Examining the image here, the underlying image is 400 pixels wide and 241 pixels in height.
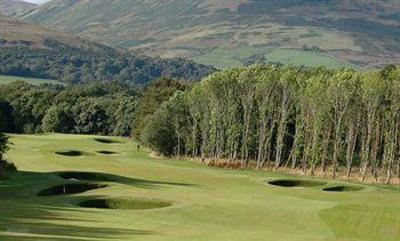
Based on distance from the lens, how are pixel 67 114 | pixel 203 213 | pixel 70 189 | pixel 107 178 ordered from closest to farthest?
1. pixel 203 213
2. pixel 70 189
3. pixel 107 178
4. pixel 67 114

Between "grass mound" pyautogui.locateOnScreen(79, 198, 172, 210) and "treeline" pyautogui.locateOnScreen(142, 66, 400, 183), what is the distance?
1907 inches

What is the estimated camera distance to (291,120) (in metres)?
111

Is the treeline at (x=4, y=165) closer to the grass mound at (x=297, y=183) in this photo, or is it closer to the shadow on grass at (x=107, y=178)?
the shadow on grass at (x=107, y=178)

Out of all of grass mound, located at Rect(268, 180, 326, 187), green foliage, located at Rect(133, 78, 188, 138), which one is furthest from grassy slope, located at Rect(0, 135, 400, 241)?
green foliage, located at Rect(133, 78, 188, 138)

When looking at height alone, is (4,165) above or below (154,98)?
below

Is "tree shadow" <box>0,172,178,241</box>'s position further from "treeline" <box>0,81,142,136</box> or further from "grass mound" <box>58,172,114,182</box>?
"treeline" <box>0,81,142,136</box>

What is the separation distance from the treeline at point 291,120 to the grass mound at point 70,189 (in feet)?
143

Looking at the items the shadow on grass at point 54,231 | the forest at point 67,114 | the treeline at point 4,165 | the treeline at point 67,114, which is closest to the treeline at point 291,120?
the treeline at point 4,165

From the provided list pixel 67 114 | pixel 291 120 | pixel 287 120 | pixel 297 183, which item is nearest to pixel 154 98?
pixel 291 120

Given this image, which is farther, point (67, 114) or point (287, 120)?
point (67, 114)

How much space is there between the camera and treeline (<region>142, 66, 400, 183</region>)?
94.2 m

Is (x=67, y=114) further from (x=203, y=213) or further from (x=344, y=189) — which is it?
(x=203, y=213)

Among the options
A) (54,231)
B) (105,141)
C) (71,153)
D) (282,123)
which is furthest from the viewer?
(105,141)

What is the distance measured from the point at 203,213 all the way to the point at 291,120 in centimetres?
6736
